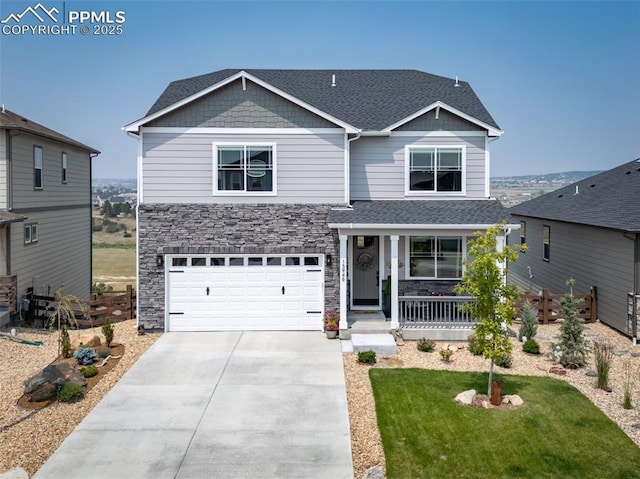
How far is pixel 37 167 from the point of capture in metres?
19.2

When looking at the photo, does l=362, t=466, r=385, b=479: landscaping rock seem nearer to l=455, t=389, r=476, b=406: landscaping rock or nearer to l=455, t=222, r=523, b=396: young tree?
l=455, t=389, r=476, b=406: landscaping rock

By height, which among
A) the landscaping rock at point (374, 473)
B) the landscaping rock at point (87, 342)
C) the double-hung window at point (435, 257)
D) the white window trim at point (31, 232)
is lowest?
the landscaping rock at point (374, 473)

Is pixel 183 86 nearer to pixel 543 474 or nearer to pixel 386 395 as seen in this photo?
pixel 386 395

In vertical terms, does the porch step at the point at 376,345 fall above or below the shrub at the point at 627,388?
above

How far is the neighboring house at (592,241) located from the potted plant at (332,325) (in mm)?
7660

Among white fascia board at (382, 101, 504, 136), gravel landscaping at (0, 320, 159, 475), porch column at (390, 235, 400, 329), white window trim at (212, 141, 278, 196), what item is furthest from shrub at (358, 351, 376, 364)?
white fascia board at (382, 101, 504, 136)

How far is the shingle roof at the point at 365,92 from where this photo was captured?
1825 cm

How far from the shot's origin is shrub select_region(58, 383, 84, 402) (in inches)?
420

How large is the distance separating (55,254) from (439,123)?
13898 millimetres

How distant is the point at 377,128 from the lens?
57.3 feet

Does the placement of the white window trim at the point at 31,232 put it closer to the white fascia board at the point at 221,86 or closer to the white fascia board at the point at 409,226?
the white fascia board at the point at 221,86

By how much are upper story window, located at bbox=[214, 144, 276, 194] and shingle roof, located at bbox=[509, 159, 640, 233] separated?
9.55 m

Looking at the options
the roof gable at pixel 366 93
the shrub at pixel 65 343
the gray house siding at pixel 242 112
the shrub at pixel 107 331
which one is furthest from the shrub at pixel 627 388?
the shrub at pixel 65 343

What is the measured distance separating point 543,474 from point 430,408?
2.63 m
